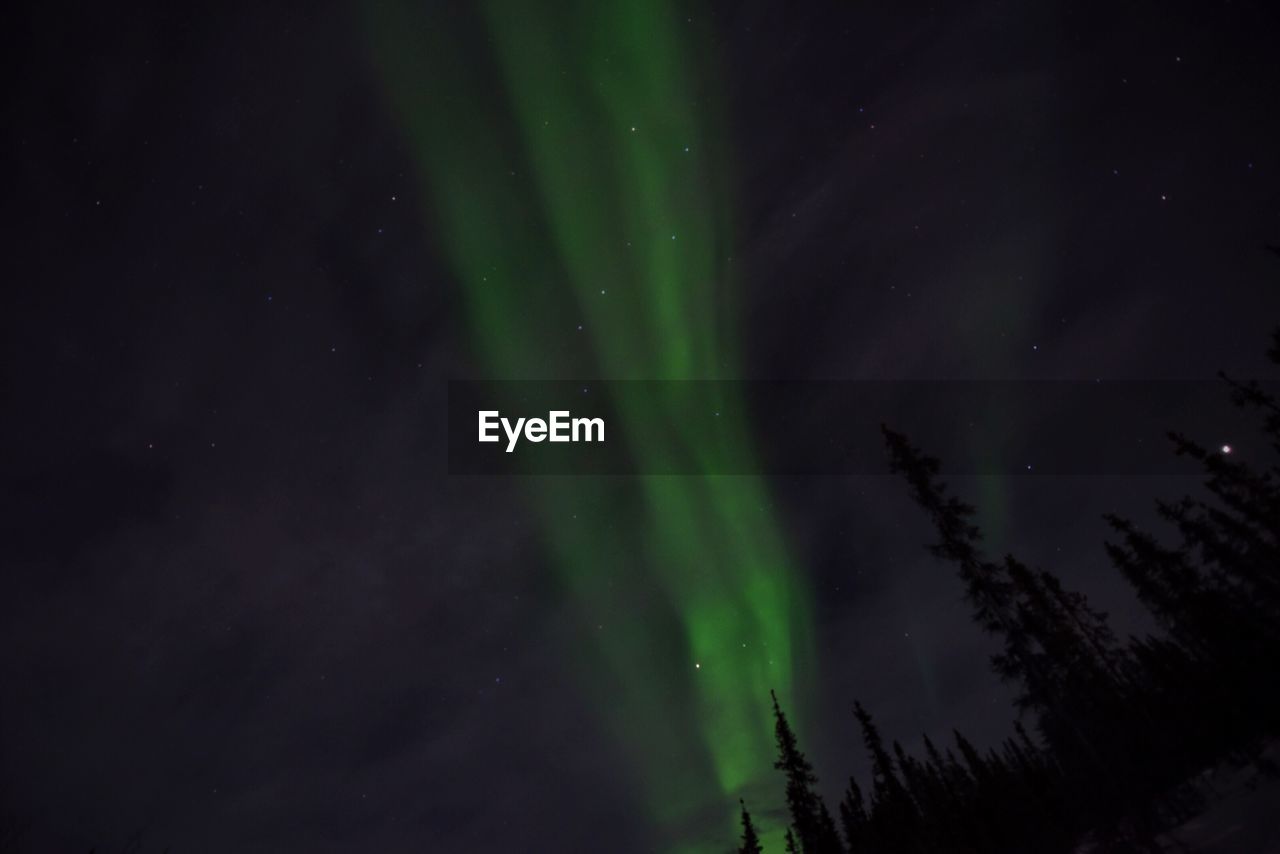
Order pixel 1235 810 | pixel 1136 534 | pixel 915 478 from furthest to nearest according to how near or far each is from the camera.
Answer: pixel 1136 534 → pixel 915 478 → pixel 1235 810

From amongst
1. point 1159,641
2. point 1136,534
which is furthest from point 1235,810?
point 1159,641

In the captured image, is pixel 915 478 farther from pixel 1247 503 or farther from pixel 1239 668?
pixel 1247 503

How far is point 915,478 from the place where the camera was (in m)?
27.7

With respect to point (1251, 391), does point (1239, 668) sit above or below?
below

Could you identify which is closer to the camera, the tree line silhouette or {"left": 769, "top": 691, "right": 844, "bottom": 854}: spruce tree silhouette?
the tree line silhouette

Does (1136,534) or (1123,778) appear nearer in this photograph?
(1123,778)

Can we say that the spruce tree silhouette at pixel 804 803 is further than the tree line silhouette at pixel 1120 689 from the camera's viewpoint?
Yes

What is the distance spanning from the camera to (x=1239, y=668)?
30.6 m

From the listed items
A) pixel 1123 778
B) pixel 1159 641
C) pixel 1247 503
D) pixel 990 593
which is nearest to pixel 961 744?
pixel 1159 641

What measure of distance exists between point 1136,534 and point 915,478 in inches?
924

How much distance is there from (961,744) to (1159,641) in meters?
20.0

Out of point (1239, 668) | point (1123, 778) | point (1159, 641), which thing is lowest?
point (1123, 778)

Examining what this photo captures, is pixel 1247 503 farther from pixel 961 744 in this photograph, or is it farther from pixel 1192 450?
pixel 961 744

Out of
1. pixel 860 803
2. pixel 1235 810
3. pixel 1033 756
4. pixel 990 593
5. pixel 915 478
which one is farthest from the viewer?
pixel 860 803
